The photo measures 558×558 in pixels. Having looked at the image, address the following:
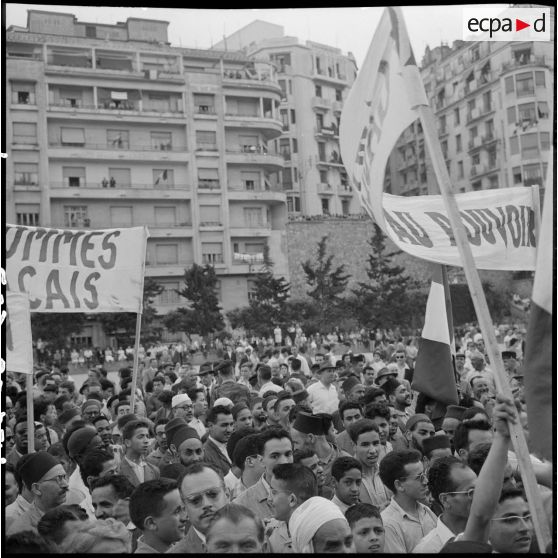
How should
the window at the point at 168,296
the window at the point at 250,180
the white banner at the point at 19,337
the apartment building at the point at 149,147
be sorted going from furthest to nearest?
the window at the point at 250,180
the window at the point at 168,296
the apartment building at the point at 149,147
the white banner at the point at 19,337

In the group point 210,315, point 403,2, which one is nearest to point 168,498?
point 403,2

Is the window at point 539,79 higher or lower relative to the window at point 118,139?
higher

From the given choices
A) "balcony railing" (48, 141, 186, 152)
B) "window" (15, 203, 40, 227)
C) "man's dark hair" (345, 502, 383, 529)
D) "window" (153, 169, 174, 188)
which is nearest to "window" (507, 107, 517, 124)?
"balcony railing" (48, 141, 186, 152)

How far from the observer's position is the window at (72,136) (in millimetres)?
43875

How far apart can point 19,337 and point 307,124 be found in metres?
52.6

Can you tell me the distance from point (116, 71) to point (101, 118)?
2.98 meters

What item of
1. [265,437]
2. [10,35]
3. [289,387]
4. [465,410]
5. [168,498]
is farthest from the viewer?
Answer: [10,35]

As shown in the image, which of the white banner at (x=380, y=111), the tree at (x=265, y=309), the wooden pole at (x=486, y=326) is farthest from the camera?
the tree at (x=265, y=309)

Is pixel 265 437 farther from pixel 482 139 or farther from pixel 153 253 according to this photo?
pixel 482 139

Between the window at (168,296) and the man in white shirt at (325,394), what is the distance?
35.7 meters

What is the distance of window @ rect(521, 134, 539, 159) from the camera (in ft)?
157

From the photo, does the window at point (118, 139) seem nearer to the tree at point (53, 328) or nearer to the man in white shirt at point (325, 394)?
the tree at point (53, 328)

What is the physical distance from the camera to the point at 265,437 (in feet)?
15.1

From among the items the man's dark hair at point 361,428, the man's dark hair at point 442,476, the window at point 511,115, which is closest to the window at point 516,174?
the window at point 511,115
